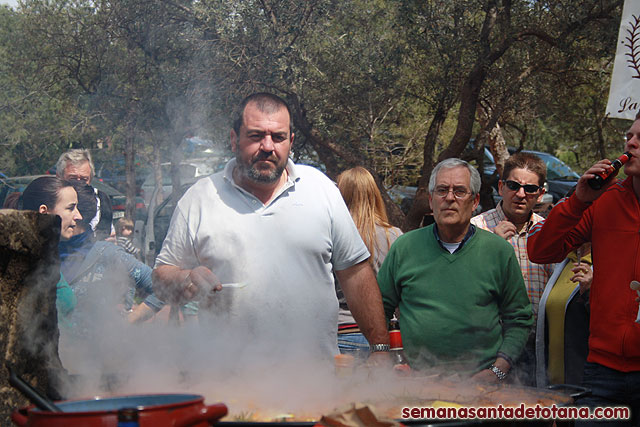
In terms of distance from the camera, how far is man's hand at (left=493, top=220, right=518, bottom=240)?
386 centimetres

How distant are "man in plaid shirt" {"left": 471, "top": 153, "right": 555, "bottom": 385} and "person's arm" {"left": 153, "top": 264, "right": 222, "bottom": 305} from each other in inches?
80.9

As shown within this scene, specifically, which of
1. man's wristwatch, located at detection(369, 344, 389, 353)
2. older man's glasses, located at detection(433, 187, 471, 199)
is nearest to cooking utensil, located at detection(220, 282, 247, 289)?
man's wristwatch, located at detection(369, 344, 389, 353)

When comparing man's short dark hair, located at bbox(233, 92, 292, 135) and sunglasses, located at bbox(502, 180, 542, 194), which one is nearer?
man's short dark hair, located at bbox(233, 92, 292, 135)

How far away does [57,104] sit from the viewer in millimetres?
10922

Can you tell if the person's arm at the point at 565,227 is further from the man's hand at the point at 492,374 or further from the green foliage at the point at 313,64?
the green foliage at the point at 313,64

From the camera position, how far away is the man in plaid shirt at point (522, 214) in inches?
153

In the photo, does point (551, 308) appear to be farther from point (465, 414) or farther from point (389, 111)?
point (389, 111)

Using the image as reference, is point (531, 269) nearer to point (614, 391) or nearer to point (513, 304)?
point (513, 304)

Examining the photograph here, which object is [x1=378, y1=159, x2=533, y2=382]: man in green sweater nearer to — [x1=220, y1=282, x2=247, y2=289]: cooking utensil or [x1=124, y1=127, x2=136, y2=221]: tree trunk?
[x1=220, y1=282, x2=247, y2=289]: cooking utensil

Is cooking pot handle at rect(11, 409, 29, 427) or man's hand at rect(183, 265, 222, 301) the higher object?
man's hand at rect(183, 265, 222, 301)

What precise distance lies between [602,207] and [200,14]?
619cm

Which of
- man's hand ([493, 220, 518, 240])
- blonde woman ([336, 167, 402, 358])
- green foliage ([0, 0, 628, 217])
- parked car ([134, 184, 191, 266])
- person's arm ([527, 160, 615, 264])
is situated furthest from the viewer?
green foliage ([0, 0, 628, 217])

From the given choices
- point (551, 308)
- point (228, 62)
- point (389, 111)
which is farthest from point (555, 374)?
point (389, 111)

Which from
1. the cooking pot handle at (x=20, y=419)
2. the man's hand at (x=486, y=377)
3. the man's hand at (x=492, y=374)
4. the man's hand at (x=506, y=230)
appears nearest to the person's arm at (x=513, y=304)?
Answer: the man's hand at (x=492, y=374)
